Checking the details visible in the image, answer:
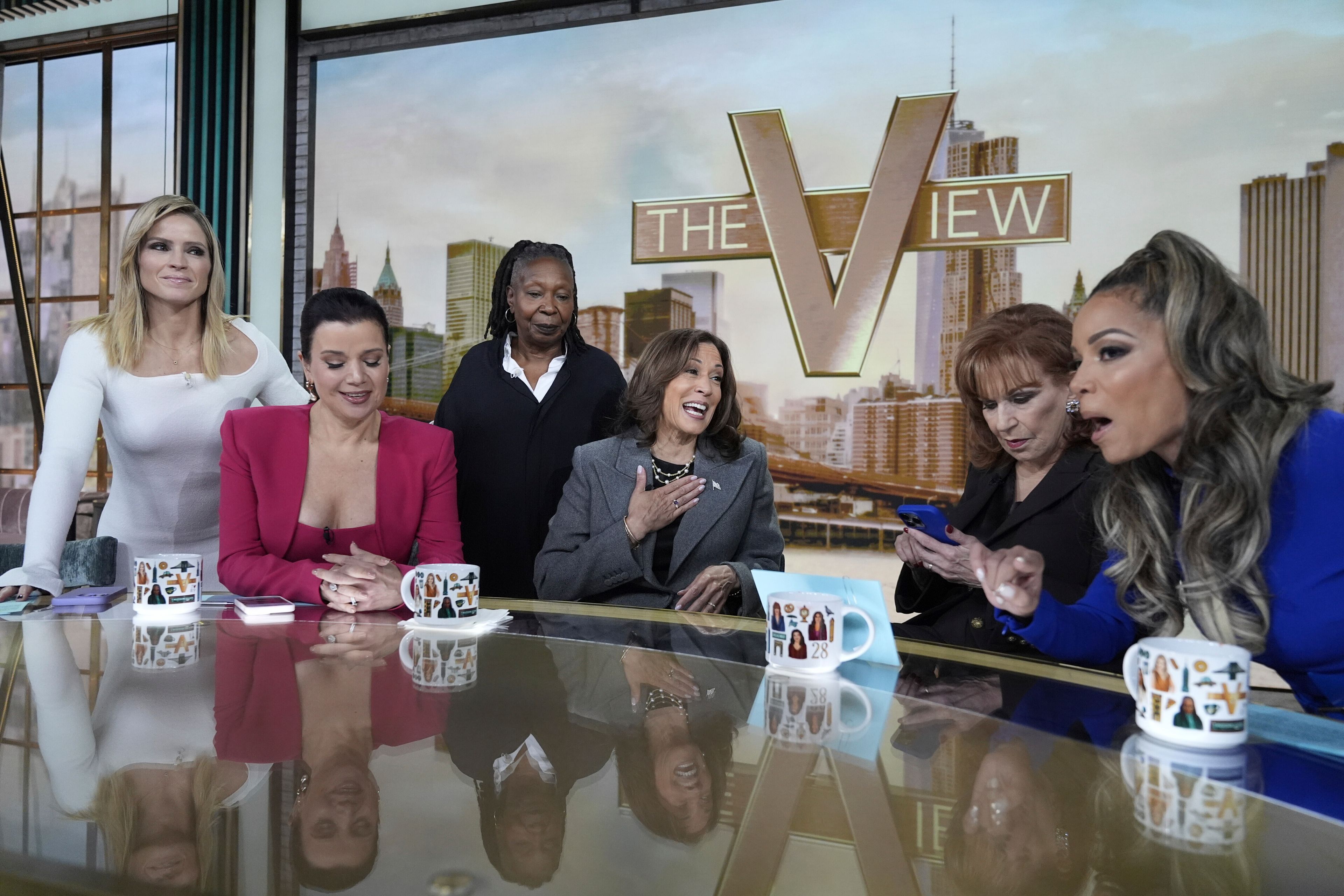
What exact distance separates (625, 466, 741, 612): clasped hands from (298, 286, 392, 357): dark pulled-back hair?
28.1 inches

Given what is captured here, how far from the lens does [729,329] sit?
4.89 metres

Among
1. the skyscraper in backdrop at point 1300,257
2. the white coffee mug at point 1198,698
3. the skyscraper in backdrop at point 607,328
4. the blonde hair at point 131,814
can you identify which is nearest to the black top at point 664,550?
the white coffee mug at point 1198,698

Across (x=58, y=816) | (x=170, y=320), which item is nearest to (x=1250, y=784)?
(x=58, y=816)

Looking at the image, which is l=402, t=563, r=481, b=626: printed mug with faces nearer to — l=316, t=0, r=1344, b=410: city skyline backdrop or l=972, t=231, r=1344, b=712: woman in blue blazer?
l=972, t=231, r=1344, b=712: woman in blue blazer

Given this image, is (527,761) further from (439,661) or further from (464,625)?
(464,625)

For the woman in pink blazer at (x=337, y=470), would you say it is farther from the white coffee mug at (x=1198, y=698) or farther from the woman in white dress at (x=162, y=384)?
the white coffee mug at (x=1198, y=698)

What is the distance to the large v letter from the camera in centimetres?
457

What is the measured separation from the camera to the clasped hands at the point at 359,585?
Result: 1.67m

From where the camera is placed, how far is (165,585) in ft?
5.17

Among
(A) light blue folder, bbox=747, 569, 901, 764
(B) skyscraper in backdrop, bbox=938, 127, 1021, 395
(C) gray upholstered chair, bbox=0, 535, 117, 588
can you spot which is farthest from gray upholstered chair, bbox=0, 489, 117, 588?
(B) skyscraper in backdrop, bbox=938, 127, 1021, 395

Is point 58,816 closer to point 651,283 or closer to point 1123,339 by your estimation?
point 1123,339

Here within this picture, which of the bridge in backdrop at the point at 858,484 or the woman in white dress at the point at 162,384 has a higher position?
the woman in white dress at the point at 162,384

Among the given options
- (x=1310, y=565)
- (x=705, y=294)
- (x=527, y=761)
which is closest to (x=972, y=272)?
(x=705, y=294)

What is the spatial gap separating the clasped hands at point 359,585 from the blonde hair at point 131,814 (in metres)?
0.84
